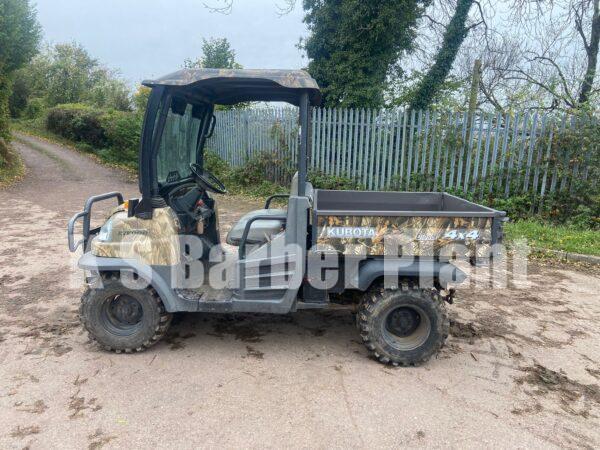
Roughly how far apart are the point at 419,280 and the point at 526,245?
4210 mm

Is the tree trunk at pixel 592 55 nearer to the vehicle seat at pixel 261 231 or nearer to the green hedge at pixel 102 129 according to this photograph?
the vehicle seat at pixel 261 231

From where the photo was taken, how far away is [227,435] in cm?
270

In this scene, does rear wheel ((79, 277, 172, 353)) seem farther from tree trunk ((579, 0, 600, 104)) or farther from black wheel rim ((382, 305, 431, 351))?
tree trunk ((579, 0, 600, 104))

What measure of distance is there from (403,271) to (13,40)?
12.7 metres

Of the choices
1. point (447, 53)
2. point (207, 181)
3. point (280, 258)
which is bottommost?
point (280, 258)

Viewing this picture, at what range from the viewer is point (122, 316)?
12.1 feet

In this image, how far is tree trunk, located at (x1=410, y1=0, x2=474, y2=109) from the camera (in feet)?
37.4

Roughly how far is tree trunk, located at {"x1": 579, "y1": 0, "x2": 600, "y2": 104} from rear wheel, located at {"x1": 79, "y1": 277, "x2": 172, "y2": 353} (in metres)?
12.6

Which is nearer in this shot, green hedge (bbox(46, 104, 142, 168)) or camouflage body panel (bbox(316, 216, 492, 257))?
camouflage body panel (bbox(316, 216, 492, 257))

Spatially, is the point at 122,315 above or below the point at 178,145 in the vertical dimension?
below

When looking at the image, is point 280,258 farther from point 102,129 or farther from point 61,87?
point 61,87

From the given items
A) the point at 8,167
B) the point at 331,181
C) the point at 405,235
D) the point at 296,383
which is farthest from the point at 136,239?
the point at 8,167

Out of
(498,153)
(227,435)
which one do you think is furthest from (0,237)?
(498,153)

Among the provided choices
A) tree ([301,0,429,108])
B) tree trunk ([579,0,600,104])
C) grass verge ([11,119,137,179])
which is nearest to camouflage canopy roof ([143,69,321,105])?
tree ([301,0,429,108])
